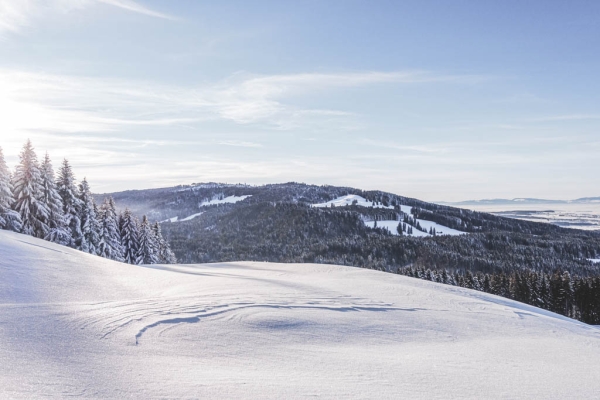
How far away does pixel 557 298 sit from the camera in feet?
182

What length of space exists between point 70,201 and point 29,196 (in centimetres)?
392

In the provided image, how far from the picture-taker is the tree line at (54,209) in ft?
95.1

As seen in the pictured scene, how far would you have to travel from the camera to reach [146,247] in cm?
4197

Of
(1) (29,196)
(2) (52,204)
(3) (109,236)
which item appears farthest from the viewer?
(3) (109,236)

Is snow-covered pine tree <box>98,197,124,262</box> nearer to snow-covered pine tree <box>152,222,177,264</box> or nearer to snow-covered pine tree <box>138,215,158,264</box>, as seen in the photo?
snow-covered pine tree <box>138,215,158,264</box>

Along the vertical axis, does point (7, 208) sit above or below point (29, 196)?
below

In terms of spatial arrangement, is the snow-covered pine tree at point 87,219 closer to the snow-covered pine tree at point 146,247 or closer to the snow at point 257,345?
the snow-covered pine tree at point 146,247

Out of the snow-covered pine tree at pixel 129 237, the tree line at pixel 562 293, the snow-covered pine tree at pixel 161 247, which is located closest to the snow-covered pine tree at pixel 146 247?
the snow-covered pine tree at pixel 129 237

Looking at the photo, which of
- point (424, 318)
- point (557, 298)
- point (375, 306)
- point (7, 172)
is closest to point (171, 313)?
point (375, 306)

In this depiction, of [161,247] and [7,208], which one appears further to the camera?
[161,247]

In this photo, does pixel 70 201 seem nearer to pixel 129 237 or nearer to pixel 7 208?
pixel 7 208

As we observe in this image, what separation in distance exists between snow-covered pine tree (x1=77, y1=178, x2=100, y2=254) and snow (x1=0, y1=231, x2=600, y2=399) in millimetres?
23919

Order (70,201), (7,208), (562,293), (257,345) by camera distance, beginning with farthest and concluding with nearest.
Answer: (562,293)
(70,201)
(7,208)
(257,345)

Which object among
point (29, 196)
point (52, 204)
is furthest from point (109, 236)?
point (29, 196)
